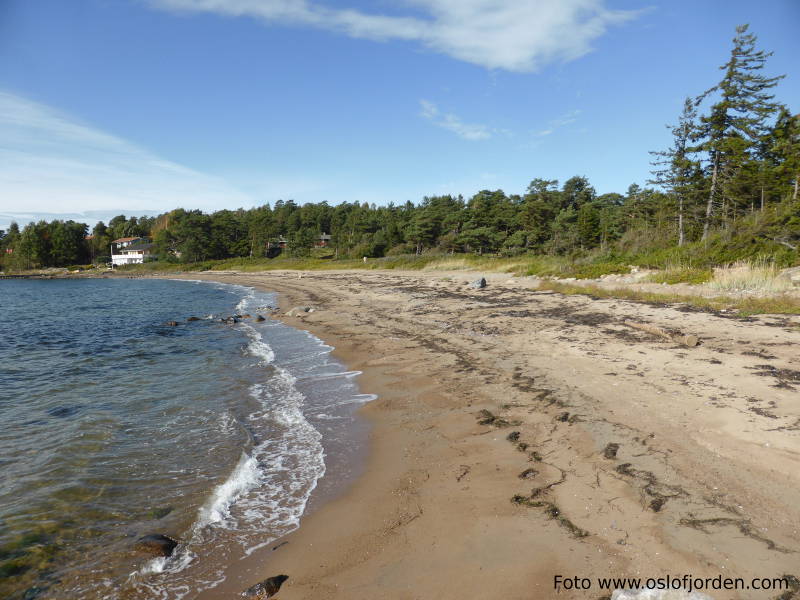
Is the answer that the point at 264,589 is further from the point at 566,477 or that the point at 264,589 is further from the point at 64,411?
the point at 64,411

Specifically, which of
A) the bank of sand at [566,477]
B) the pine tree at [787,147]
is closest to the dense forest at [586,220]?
the pine tree at [787,147]

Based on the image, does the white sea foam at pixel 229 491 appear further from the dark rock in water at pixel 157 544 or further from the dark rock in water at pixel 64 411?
the dark rock in water at pixel 64 411

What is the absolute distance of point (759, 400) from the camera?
236 inches

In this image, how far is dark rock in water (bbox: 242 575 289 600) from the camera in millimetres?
3441

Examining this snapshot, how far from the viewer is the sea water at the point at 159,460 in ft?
13.4

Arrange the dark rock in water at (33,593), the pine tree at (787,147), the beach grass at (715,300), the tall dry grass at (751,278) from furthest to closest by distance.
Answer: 1. the pine tree at (787,147)
2. the tall dry grass at (751,278)
3. the beach grass at (715,300)
4. the dark rock in water at (33,593)

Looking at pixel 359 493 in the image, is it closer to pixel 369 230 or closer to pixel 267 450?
pixel 267 450

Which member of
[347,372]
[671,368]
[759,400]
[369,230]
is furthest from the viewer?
[369,230]

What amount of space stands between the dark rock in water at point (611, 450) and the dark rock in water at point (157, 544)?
5061mm

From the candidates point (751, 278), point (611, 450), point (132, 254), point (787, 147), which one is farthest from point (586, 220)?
point (132, 254)

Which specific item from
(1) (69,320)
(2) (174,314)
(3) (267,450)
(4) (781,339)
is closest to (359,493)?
(3) (267,450)

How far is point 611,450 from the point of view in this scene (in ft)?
16.7

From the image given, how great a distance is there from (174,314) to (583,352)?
2415 cm

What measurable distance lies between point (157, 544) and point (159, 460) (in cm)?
234
